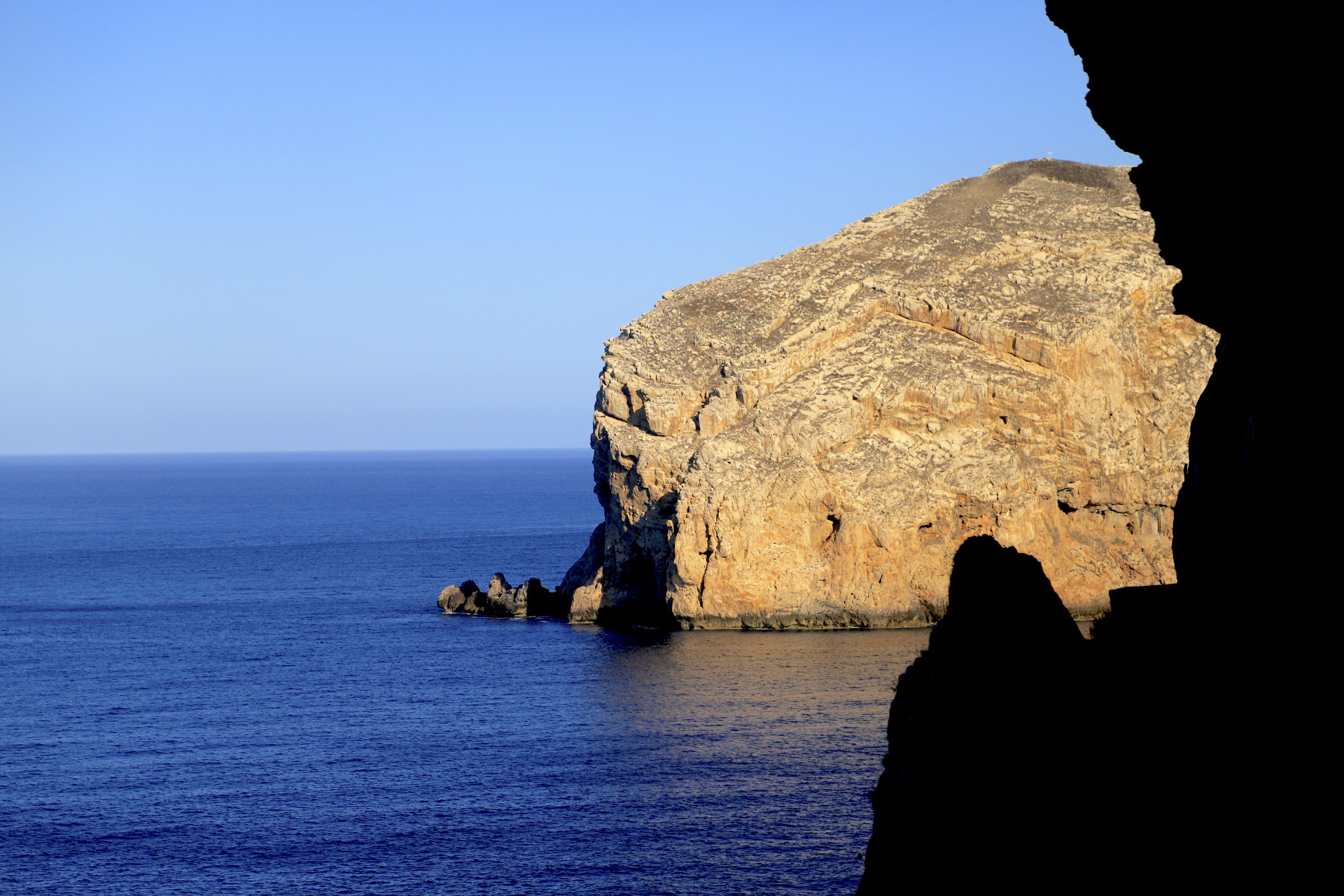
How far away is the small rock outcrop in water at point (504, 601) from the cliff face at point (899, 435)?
5.72 feet

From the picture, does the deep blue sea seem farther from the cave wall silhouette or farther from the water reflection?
the cave wall silhouette

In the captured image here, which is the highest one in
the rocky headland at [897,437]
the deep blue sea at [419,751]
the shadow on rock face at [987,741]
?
the rocky headland at [897,437]

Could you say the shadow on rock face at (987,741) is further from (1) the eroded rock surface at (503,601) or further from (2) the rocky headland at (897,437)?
(1) the eroded rock surface at (503,601)

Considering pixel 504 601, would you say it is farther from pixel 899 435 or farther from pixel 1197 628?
pixel 1197 628

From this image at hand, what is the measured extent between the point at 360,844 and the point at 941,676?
25.0 metres

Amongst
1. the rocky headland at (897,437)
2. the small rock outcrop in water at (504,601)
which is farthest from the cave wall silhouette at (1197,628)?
the small rock outcrop in water at (504,601)

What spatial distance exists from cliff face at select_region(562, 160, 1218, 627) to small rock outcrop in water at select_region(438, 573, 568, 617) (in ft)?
5.72

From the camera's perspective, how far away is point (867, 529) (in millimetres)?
76562

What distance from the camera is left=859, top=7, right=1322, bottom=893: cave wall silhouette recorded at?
14.7 meters

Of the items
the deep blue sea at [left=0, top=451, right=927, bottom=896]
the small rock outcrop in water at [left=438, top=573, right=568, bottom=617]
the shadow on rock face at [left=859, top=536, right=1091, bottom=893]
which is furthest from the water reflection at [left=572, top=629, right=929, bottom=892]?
the shadow on rock face at [left=859, top=536, right=1091, bottom=893]

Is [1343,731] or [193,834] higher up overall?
[1343,731]

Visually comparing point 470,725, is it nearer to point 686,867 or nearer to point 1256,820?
point 686,867

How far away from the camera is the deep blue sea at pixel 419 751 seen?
3772 cm

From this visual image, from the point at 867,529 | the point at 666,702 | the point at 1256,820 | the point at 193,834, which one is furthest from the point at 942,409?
the point at 1256,820
